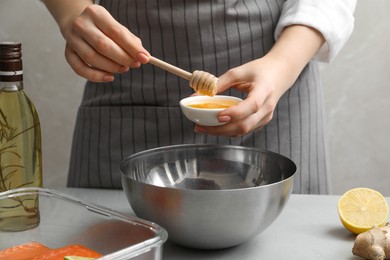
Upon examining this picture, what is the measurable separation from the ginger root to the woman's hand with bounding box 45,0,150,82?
0.43 metres

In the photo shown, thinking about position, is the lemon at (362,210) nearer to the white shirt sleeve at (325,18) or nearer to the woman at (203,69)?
the woman at (203,69)

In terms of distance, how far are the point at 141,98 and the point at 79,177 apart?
9.0 inches

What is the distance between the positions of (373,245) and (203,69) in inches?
22.1

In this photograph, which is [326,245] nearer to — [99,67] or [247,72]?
[247,72]

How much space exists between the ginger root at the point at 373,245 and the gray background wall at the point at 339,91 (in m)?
1.40

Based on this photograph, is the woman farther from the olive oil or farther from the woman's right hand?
the olive oil

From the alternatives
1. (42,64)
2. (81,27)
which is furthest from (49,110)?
(81,27)

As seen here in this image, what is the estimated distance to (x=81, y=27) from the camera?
115 cm

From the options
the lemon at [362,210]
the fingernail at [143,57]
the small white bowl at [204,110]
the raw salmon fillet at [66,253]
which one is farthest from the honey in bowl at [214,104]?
the raw salmon fillet at [66,253]

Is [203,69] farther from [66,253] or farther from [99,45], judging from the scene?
[66,253]

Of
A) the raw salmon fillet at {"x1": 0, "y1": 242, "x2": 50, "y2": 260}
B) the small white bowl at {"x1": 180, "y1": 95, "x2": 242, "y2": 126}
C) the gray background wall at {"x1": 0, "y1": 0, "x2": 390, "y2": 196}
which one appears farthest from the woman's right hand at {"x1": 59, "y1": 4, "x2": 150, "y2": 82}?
the gray background wall at {"x1": 0, "y1": 0, "x2": 390, "y2": 196}

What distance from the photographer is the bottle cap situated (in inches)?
39.0

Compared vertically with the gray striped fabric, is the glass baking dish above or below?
below

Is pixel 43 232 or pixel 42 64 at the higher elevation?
pixel 42 64
